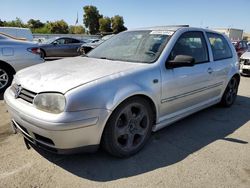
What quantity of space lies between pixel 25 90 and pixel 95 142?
1004mm

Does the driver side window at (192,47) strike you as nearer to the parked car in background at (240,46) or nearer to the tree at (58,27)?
the parked car in background at (240,46)

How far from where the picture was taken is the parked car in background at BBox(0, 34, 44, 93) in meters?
5.91

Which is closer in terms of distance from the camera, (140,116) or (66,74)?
(66,74)

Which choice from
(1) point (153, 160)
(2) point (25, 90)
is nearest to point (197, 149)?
(1) point (153, 160)

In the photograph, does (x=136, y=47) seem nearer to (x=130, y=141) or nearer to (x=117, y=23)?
(x=130, y=141)

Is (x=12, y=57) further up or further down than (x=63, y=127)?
further up

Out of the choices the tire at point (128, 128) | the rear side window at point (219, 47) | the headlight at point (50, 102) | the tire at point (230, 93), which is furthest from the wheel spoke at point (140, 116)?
the tire at point (230, 93)

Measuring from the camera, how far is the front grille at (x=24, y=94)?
2.78 metres

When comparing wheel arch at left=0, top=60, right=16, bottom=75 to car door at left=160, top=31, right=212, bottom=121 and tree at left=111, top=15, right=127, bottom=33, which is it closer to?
car door at left=160, top=31, right=212, bottom=121

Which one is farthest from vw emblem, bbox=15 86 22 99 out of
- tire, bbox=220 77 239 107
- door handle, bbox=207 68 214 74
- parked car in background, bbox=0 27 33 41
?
parked car in background, bbox=0 27 33 41

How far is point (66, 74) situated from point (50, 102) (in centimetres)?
49

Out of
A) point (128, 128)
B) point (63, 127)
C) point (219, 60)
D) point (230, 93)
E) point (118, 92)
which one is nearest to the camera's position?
point (63, 127)

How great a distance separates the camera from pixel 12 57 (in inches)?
236

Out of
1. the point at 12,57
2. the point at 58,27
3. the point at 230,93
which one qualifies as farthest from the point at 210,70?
the point at 58,27
